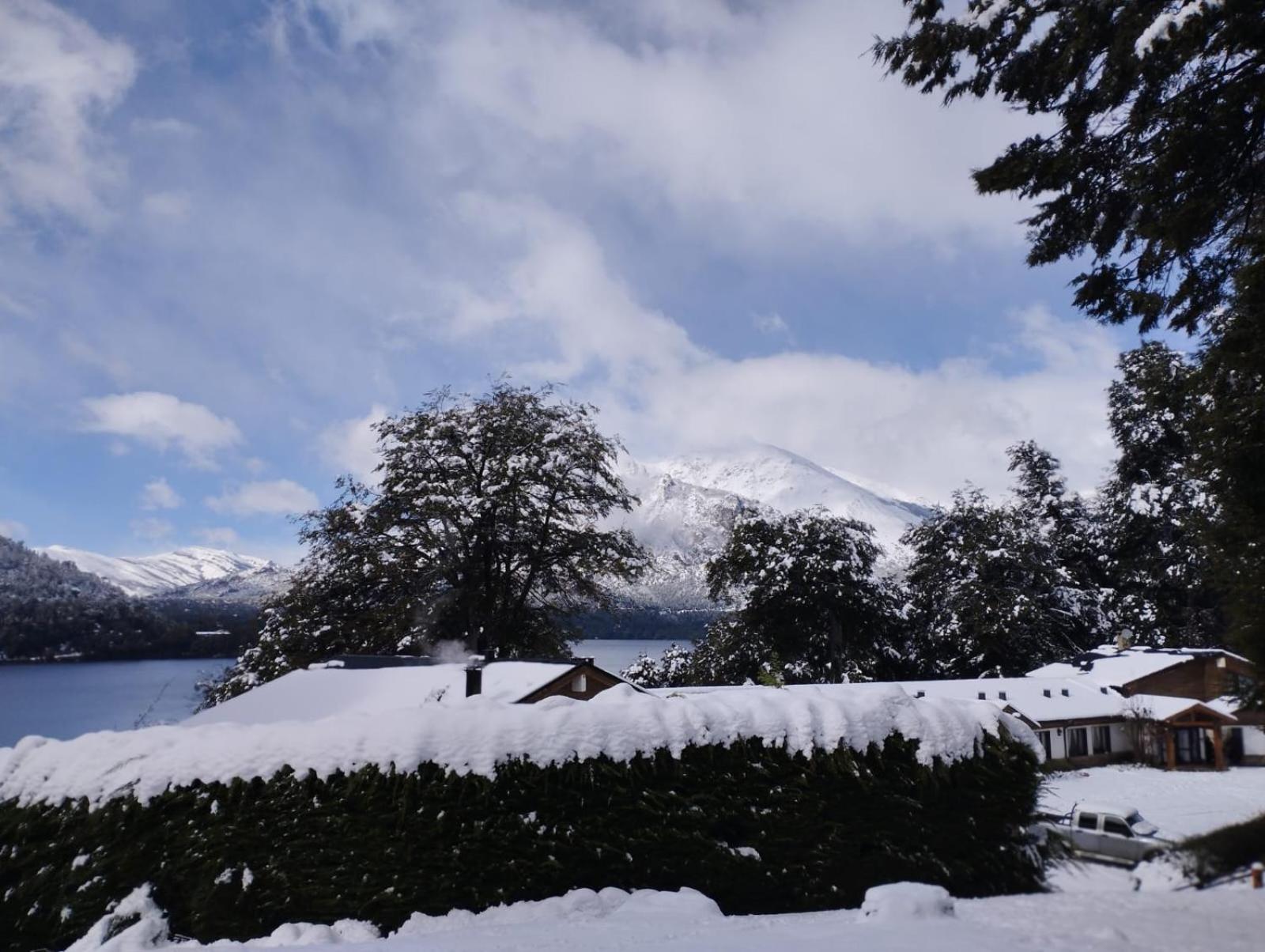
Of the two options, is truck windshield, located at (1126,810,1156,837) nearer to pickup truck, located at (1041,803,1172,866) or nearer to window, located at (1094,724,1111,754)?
pickup truck, located at (1041,803,1172,866)

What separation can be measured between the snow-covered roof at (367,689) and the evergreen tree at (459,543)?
925 centimetres

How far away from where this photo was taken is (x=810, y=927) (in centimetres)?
654

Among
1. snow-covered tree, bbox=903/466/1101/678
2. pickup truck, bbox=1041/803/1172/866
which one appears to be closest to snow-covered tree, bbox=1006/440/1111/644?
snow-covered tree, bbox=903/466/1101/678

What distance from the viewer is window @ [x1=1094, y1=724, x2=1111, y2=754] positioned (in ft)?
105

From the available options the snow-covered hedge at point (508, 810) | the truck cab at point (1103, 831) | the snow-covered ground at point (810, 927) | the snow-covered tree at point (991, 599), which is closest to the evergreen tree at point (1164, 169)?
the snow-covered ground at point (810, 927)

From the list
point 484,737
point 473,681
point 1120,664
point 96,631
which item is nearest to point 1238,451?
point 484,737

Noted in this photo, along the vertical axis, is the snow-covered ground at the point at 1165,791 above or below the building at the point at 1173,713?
below

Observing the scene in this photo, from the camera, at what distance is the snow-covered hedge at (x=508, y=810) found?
7.48 m

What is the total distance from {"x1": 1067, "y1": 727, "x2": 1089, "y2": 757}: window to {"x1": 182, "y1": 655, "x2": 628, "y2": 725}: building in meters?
22.7

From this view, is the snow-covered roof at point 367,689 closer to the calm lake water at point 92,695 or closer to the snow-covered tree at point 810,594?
the calm lake water at point 92,695

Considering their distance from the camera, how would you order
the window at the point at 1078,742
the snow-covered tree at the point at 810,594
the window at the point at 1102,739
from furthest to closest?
the snow-covered tree at the point at 810,594, the window at the point at 1102,739, the window at the point at 1078,742

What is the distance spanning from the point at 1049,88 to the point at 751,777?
7187mm

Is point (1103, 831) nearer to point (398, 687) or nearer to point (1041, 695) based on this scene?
point (398, 687)

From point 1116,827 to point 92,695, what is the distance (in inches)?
3153
